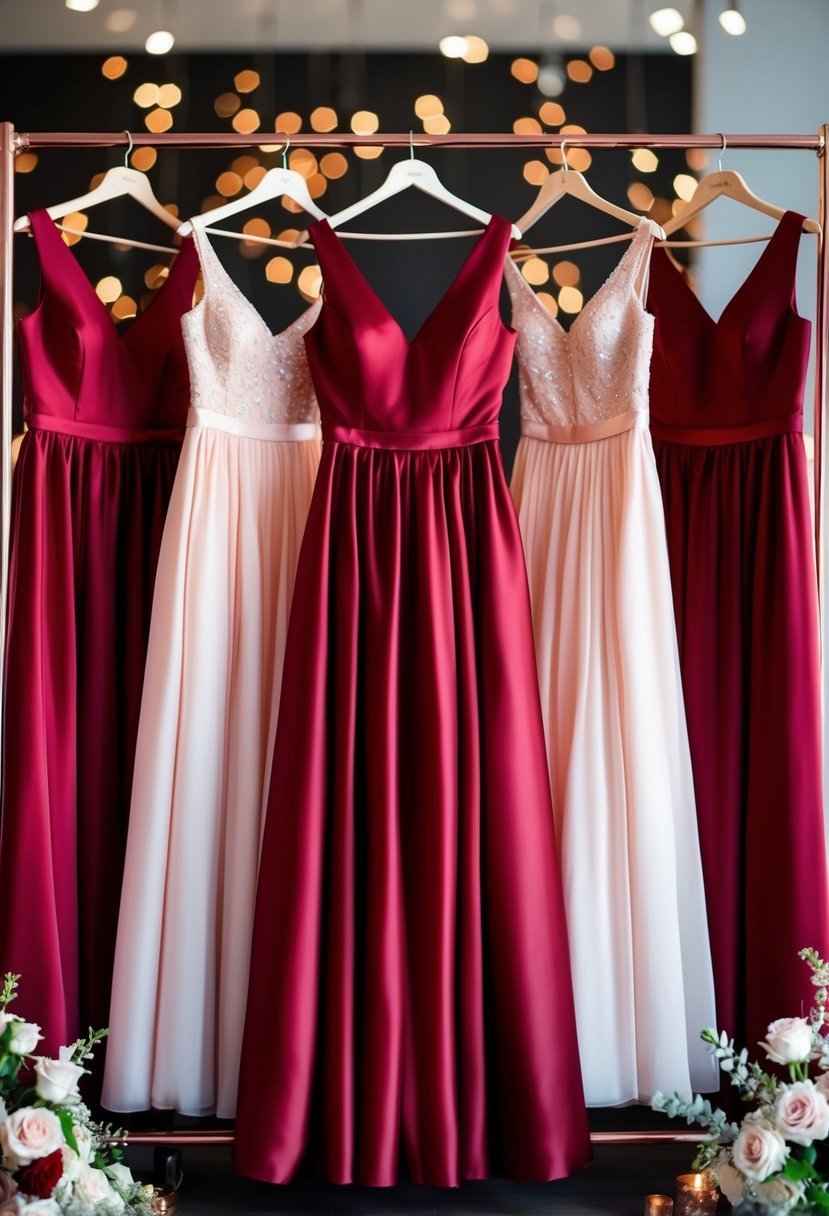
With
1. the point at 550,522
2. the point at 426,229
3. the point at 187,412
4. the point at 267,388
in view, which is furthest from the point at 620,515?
the point at 426,229

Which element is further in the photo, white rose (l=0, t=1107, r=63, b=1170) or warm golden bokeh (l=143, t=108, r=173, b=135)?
warm golden bokeh (l=143, t=108, r=173, b=135)

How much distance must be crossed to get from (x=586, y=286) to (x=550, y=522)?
71 cm

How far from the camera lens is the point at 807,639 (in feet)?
5.64

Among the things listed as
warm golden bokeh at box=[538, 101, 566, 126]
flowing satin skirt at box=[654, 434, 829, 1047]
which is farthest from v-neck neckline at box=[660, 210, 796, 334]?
warm golden bokeh at box=[538, 101, 566, 126]

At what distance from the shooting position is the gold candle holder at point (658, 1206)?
1691 millimetres

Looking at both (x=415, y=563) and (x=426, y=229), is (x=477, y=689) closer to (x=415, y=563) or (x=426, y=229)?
(x=415, y=563)

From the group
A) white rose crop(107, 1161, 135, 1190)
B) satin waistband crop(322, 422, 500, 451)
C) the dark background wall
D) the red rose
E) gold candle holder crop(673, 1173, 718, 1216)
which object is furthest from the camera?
the dark background wall

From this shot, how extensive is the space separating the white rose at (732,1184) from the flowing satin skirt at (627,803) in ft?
0.66

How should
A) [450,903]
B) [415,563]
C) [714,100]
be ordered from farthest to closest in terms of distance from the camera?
[714,100] → [415,563] → [450,903]

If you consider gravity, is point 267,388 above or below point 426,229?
below

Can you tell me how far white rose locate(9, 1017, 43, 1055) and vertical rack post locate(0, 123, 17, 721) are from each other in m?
0.54

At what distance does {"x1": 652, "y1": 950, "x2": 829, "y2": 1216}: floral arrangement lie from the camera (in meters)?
1.41

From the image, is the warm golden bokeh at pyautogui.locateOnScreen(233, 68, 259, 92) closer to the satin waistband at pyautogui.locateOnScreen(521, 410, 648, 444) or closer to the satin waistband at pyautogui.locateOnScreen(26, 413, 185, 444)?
the satin waistband at pyautogui.locateOnScreen(26, 413, 185, 444)

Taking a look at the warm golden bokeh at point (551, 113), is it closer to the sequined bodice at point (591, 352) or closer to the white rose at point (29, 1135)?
the sequined bodice at point (591, 352)
